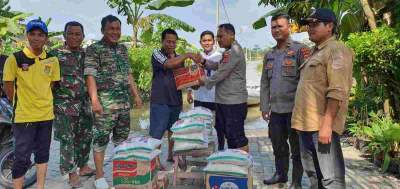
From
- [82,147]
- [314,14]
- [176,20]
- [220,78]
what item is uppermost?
[176,20]

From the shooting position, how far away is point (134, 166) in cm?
380

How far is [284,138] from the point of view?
439 cm

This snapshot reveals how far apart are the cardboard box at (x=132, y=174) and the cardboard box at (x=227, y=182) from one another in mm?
582

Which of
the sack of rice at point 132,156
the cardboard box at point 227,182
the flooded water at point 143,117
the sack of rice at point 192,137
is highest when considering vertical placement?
the sack of rice at point 192,137

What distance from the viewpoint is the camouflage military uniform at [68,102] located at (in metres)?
4.39

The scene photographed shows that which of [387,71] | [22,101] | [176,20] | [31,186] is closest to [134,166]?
[22,101]

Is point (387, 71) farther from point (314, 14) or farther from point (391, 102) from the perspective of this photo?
point (314, 14)

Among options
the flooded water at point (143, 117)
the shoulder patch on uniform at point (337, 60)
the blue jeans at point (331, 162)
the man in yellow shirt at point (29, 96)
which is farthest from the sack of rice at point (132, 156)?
the flooded water at point (143, 117)

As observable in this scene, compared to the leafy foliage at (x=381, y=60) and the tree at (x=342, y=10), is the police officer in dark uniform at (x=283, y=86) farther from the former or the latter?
the tree at (x=342, y=10)

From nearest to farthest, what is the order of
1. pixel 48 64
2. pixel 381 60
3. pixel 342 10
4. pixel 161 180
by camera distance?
pixel 48 64, pixel 161 180, pixel 381 60, pixel 342 10

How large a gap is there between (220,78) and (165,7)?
8.00m

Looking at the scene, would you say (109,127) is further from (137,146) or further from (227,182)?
(227,182)

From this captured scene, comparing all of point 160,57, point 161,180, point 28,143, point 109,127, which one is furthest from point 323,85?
point 28,143

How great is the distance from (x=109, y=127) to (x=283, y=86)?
75.9 inches
